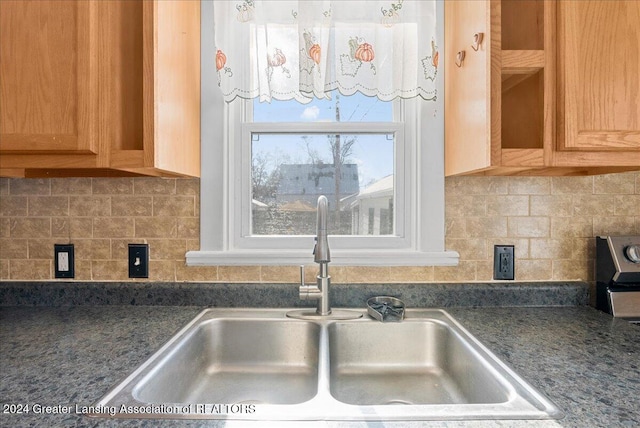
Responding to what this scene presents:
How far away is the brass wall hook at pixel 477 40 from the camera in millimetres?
1034

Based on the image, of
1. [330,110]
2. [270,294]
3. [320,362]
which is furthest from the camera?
[330,110]

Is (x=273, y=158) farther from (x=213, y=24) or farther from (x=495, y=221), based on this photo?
(x=495, y=221)

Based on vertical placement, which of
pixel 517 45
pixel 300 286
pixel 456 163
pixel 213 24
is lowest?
pixel 300 286

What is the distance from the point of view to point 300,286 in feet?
4.07

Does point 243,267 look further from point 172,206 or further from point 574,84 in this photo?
point 574,84

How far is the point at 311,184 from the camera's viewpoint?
4.73 feet

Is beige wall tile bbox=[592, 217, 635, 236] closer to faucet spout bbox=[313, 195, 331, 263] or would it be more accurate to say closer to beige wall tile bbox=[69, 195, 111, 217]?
faucet spout bbox=[313, 195, 331, 263]

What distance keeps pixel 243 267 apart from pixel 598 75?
4.05ft

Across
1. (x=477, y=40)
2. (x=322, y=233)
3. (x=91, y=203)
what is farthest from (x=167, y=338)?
(x=477, y=40)

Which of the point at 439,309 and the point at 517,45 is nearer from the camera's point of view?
the point at 517,45

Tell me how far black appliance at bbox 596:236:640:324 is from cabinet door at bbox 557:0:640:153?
0.41 metres

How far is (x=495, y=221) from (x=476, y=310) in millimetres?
332

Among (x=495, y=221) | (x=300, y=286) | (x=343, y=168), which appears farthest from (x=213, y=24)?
(x=495, y=221)

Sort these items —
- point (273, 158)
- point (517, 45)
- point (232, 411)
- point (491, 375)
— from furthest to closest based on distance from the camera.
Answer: point (273, 158) → point (517, 45) → point (491, 375) → point (232, 411)
